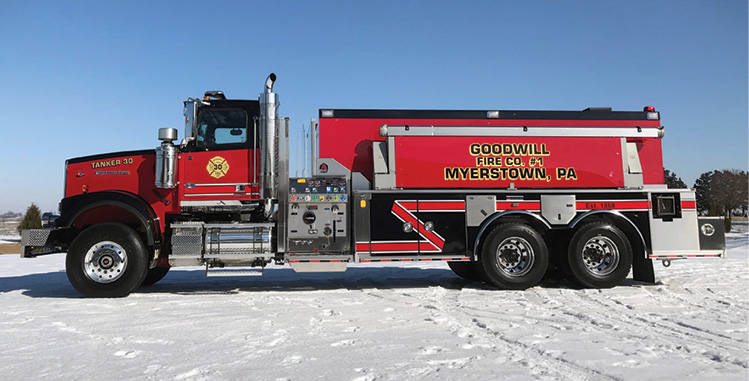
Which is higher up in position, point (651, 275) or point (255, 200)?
point (255, 200)

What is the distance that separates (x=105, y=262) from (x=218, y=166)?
7.29 ft

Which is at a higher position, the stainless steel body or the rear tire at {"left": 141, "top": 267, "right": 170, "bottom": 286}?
the stainless steel body

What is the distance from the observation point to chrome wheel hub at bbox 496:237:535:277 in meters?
7.35

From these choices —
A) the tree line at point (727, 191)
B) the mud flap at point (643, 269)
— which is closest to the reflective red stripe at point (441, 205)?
the mud flap at point (643, 269)

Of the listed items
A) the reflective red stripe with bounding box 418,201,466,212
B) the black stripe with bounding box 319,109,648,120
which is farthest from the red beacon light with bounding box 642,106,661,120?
the reflective red stripe with bounding box 418,201,466,212

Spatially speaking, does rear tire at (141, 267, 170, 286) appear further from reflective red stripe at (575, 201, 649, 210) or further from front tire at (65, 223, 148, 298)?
reflective red stripe at (575, 201, 649, 210)

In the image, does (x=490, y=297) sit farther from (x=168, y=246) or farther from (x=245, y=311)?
(x=168, y=246)

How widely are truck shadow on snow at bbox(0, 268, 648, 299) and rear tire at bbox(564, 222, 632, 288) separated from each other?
41 cm

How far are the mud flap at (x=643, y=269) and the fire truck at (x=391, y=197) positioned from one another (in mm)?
37

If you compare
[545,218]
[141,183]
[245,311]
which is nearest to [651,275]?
[545,218]

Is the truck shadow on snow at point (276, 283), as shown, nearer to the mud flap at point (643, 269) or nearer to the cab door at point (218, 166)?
the mud flap at point (643, 269)

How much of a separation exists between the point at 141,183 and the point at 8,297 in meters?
2.57

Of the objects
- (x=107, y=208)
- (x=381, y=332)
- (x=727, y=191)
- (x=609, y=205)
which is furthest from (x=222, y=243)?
(x=727, y=191)

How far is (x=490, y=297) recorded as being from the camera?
677cm
